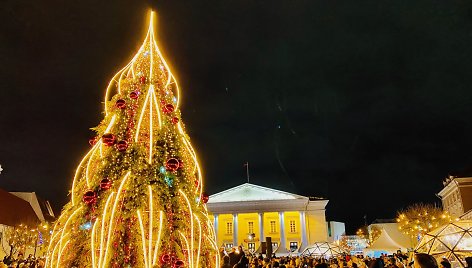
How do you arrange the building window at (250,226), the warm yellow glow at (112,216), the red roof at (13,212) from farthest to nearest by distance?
the building window at (250,226) < the red roof at (13,212) < the warm yellow glow at (112,216)

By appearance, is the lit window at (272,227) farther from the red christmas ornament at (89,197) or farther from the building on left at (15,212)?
the red christmas ornament at (89,197)

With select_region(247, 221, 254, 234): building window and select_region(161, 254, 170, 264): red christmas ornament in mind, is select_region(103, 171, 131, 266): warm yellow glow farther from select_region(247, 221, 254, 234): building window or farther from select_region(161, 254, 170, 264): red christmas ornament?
select_region(247, 221, 254, 234): building window

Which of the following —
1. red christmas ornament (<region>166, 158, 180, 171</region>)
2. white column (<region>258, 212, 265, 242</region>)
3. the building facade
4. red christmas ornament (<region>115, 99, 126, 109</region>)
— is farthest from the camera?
white column (<region>258, 212, 265, 242</region>)

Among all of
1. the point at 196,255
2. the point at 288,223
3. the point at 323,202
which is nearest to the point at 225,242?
the point at 288,223

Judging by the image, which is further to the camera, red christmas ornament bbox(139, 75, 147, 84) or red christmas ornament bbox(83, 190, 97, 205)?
red christmas ornament bbox(139, 75, 147, 84)

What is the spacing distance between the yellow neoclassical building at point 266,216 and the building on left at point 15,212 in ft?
91.8

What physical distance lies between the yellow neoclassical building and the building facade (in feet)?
65.0

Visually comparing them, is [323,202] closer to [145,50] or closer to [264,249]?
[264,249]

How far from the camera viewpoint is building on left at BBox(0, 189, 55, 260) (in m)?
42.1

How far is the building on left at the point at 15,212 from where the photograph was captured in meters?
42.1

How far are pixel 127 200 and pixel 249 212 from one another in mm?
59916

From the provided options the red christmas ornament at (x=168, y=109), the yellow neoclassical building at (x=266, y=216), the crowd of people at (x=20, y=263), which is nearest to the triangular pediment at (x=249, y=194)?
the yellow neoclassical building at (x=266, y=216)

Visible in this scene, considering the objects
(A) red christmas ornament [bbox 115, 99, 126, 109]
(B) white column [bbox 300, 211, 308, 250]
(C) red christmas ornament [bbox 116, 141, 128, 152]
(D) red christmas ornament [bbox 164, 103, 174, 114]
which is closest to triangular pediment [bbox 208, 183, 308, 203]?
(B) white column [bbox 300, 211, 308, 250]

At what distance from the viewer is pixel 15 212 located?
4834cm
